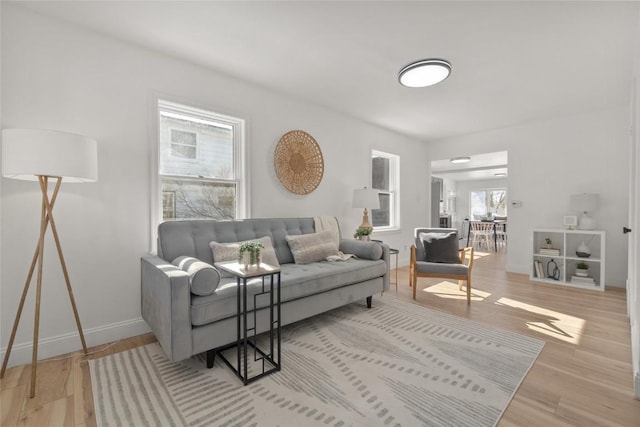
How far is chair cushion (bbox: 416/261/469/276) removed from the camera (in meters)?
3.29

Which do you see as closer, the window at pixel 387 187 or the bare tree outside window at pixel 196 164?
the bare tree outside window at pixel 196 164

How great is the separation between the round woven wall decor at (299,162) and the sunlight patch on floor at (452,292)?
6.99 ft

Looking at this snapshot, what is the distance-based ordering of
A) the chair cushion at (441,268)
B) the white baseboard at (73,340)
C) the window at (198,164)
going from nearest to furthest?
the white baseboard at (73,340) → the window at (198,164) → the chair cushion at (441,268)

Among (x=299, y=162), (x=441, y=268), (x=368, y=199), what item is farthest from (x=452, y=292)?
(x=299, y=162)

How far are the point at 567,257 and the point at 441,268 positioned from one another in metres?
2.23

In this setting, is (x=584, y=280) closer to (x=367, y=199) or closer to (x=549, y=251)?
(x=549, y=251)

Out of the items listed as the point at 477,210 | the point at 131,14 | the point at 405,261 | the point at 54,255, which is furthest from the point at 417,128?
the point at 477,210

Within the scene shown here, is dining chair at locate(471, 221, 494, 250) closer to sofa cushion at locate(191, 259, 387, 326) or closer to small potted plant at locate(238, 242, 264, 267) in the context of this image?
sofa cushion at locate(191, 259, 387, 326)

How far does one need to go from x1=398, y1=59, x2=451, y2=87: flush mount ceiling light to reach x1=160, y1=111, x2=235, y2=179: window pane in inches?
76.7

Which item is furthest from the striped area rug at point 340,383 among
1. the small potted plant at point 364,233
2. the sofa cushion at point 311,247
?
the small potted plant at point 364,233

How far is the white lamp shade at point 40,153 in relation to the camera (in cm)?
169

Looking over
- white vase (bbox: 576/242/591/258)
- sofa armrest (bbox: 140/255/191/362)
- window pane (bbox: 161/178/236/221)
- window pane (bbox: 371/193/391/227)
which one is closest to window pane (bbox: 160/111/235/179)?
window pane (bbox: 161/178/236/221)

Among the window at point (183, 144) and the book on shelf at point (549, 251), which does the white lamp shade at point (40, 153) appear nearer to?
the window at point (183, 144)

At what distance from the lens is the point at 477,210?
1151 centimetres
